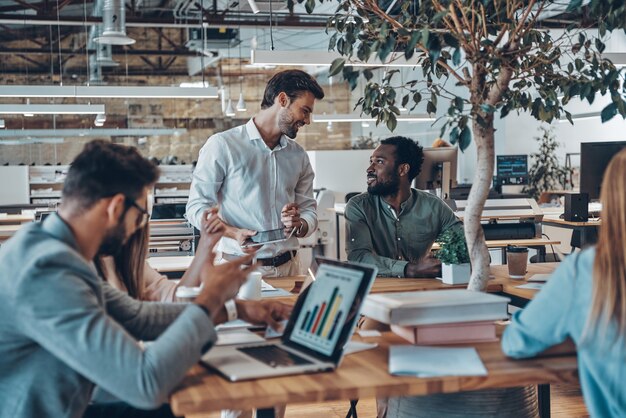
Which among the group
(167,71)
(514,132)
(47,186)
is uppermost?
(167,71)

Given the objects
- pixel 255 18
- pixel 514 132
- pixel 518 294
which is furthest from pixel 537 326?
pixel 255 18

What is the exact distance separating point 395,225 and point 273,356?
1.73 m

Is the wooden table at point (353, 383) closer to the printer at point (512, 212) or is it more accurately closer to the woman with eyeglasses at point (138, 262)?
the woman with eyeglasses at point (138, 262)

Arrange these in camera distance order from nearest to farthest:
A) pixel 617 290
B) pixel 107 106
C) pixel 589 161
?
pixel 617 290 < pixel 589 161 < pixel 107 106

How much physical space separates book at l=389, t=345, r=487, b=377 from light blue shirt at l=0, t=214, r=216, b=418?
44cm

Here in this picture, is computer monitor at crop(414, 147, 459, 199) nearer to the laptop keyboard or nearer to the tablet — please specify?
the tablet

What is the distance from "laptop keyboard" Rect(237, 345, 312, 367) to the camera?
5.84 feet

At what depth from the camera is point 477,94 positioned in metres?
2.40

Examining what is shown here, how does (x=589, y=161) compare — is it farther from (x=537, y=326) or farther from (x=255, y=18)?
(x=255, y=18)

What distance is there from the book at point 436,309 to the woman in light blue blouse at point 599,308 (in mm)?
267

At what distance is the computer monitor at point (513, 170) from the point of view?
8.48 meters

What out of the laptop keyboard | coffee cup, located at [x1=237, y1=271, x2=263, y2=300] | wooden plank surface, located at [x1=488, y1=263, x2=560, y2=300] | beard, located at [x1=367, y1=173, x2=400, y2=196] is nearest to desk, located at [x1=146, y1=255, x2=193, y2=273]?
beard, located at [x1=367, y1=173, x2=400, y2=196]

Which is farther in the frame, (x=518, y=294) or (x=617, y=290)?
(x=518, y=294)

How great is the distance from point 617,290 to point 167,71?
52.9 feet
